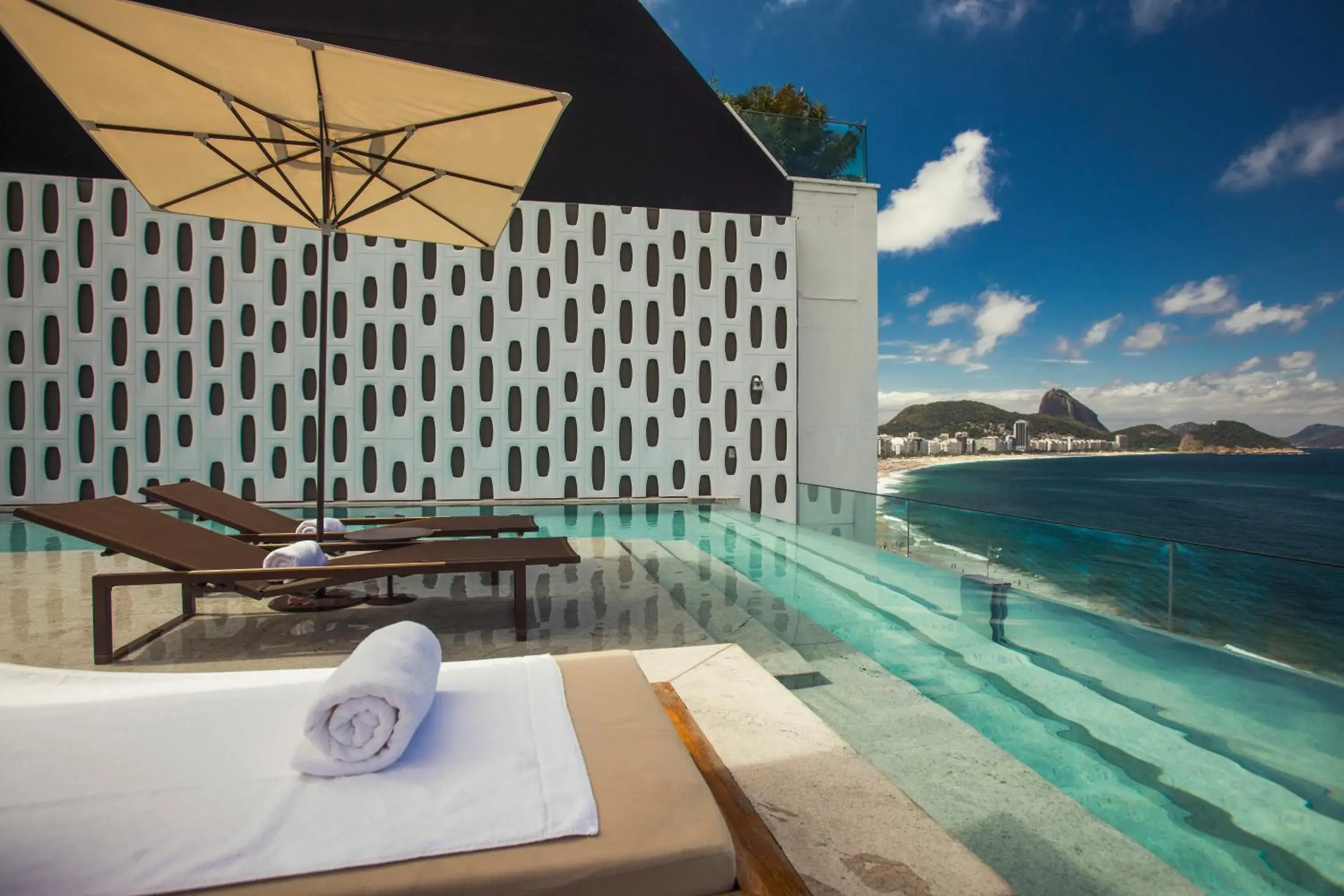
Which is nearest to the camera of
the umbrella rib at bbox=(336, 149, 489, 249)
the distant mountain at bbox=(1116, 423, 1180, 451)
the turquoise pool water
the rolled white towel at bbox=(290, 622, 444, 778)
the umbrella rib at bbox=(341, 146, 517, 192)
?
the rolled white towel at bbox=(290, 622, 444, 778)

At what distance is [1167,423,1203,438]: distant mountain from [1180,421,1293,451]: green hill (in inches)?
7.6

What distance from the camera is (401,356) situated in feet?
28.2

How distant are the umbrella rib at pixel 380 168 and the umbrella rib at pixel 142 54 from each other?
0.46 m

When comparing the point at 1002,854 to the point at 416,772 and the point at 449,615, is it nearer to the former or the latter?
the point at 416,772

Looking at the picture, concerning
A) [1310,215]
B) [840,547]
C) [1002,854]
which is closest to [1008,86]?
[1310,215]

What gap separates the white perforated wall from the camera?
7965mm

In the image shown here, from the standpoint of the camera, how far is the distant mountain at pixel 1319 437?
186ft

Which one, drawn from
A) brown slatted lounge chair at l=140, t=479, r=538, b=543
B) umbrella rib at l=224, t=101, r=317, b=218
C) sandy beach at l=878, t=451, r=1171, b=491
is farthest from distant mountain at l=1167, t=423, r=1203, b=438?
umbrella rib at l=224, t=101, r=317, b=218

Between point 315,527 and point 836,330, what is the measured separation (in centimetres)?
767

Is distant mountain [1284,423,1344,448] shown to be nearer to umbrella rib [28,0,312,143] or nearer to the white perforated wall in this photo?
the white perforated wall

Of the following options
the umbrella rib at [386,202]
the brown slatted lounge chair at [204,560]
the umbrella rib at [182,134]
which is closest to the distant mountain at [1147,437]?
the umbrella rib at [386,202]

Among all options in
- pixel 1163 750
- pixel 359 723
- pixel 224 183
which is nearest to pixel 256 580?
pixel 359 723

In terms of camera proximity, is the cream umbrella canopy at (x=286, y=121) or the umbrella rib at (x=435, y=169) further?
the umbrella rib at (x=435, y=169)

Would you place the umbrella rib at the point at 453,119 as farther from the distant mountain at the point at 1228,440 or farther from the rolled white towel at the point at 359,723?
the distant mountain at the point at 1228,440
